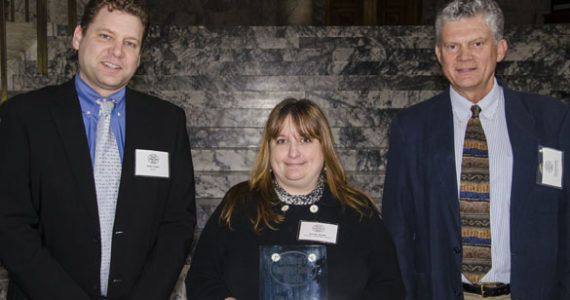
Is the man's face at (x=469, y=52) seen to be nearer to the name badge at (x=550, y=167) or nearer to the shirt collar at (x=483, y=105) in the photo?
the shirt collar at (x=483, y=105)

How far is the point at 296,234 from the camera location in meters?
1.88

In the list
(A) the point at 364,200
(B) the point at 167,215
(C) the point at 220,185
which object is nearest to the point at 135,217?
(B) the point at 167,215

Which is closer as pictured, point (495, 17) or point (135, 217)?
point (135, 217)

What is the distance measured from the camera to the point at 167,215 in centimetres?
197

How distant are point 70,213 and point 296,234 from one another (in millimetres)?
780

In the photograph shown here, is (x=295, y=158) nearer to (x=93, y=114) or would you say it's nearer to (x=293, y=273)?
(x=293, y=273)

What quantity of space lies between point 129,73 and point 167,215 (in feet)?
1.78

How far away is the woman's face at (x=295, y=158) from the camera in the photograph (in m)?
1.90

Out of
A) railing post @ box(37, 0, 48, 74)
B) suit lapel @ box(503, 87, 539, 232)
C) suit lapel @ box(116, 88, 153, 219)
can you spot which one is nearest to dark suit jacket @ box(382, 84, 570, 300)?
suit lapel @ box(503, 87, 539, 232)

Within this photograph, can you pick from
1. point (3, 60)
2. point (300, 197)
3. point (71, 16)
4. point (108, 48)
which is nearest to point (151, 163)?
point (108, 48)

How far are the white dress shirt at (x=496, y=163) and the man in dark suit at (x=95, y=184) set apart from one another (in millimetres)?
1098

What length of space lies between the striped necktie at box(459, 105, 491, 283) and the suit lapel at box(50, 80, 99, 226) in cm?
134

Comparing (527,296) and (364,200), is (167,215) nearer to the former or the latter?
(364,200)

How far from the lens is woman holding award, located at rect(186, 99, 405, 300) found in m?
1.84
